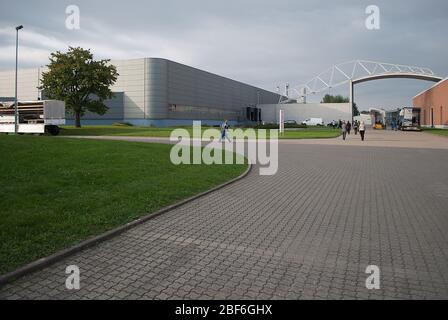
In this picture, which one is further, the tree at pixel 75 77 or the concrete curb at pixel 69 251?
the tree at pixel 75 77

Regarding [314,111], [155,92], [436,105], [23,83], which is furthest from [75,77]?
[314,111]

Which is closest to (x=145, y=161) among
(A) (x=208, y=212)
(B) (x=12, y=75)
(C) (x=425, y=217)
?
(A) (x=208, y=212)

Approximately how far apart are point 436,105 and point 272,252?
234 feet

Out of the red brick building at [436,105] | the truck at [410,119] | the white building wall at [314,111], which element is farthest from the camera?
the white building wall at [314,111]

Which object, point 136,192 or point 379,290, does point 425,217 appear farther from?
point 136,192

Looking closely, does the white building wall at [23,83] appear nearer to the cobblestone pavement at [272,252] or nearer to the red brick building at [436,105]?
the red brick building at [436,105]

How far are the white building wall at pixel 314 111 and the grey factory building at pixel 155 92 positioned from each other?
2208 cm

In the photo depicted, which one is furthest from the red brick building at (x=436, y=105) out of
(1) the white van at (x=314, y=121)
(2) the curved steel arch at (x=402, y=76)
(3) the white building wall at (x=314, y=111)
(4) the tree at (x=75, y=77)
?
(4) the tree at (x=75, y=77)

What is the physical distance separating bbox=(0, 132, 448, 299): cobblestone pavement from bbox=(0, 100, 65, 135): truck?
28.0 meters

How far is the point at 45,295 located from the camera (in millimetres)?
4023

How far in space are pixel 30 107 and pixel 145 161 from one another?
24226 millimetres

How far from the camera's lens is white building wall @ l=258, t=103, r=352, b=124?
101 meters

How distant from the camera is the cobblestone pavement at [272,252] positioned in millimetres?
4195

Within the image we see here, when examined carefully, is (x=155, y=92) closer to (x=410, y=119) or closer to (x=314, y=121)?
(x=410, y=119)
